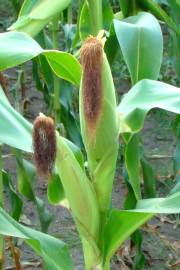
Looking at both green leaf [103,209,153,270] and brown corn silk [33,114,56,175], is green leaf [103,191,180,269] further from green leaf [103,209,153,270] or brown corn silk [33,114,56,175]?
brown corn silk [33,114,56,175]

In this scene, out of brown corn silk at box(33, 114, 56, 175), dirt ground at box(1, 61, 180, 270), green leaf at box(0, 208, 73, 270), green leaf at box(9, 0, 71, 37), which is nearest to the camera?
brown corn silk at box(33, 114, 56, 175)

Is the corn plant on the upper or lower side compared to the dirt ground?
upper

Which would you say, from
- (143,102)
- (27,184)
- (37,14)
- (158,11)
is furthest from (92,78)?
(27,184)

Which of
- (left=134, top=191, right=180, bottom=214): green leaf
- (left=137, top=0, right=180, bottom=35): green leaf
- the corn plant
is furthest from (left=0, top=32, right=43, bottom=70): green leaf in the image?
(left=137, top=0, right=180, bottom=35): green leaf

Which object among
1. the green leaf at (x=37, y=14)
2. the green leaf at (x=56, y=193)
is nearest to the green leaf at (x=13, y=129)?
the green leaf at (x=56, y=193)

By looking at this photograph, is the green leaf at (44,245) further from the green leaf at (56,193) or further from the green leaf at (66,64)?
the green leaf at (66,64)

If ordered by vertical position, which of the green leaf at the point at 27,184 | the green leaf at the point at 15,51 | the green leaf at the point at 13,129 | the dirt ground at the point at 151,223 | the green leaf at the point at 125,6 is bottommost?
the dirt ground at the point at 151,223

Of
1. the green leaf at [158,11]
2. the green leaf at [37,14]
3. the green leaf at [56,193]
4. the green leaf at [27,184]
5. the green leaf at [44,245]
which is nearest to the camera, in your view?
the green leaf at [44,245]
